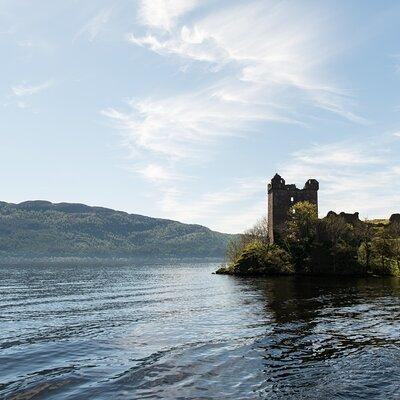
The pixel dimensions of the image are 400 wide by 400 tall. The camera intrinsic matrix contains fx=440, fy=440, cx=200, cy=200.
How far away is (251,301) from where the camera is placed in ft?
161

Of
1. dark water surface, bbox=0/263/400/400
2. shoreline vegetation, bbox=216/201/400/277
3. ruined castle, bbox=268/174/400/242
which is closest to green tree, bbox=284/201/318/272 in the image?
shoreline vegetation, bbox=216/201/400/277

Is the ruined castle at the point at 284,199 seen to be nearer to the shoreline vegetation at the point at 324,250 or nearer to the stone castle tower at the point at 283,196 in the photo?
the stone castle tower at the point at 283,196

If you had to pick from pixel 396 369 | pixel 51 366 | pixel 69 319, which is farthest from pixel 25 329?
pixel 396 369

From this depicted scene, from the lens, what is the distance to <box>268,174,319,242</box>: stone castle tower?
110 metres

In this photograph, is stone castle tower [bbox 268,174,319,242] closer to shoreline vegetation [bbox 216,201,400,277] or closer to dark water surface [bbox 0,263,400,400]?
shoreline vegetation [bbox 216,201,400,277]

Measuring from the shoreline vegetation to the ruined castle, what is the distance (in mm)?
3604

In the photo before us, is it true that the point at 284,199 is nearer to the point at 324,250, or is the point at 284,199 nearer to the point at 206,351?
the point at 324,250

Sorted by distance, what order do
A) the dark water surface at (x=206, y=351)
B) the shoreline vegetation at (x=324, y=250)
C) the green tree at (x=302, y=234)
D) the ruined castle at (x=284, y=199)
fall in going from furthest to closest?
the ruined castle at (x=284, y=199) → the green tree at (x=302, y=234) → the shoreline vegetation at (x=324, y=250) → the dark water surface at (x=206, y=351)

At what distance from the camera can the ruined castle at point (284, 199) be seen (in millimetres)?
109625

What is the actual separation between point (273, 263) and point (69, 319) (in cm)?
6631

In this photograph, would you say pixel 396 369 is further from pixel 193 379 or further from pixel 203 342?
pixel 203 342

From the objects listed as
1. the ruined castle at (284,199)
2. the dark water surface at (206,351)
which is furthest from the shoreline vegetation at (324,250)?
the dark water surface at (206,351)

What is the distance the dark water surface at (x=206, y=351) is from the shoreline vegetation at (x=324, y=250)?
51.1m

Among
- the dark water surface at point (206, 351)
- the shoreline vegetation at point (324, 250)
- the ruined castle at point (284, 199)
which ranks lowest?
the dark water surface at point (206, 351)
